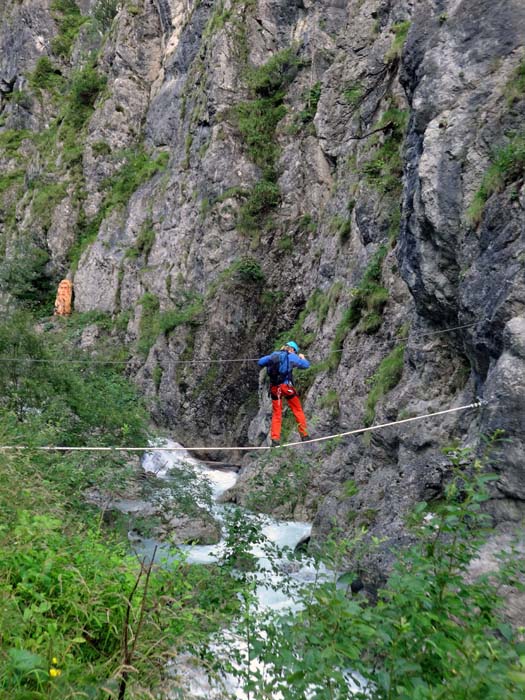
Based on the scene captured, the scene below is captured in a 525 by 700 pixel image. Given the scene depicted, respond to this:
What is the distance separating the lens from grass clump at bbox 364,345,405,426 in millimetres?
10289

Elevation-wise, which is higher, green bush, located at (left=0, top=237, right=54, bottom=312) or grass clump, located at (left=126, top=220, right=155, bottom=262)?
grass clump, located at (left=126, top=220, right=155, bottom=262)

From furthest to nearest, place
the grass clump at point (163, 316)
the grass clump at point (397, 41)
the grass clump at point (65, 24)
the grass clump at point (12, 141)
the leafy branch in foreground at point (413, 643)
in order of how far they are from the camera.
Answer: the grass clump at point (65, 24) < the grass clump at point (12, 141) < the grass clump at point (163, 316) < the grass clump at point (397, 41) < the leafy branch in foreground at point (413, 643)

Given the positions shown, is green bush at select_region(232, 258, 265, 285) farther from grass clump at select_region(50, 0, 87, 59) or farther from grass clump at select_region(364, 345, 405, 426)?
grass clump at select_region(50, 0, 87, 59)

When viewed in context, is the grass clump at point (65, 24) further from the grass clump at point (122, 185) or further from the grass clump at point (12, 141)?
the grass clump at point (122, 185)

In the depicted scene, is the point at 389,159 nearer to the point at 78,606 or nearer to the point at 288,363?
the point at 288,363

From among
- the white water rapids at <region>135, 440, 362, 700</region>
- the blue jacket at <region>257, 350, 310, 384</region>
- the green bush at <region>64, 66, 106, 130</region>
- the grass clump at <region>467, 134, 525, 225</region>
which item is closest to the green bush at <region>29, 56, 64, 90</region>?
the green bush at <region>64, 66, 106, 130</region>

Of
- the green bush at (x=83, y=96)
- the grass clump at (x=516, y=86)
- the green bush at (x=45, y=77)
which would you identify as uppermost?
the green bush at (x=45, y=77)

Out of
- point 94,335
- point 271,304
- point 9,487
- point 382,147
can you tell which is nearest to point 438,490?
point 9,487

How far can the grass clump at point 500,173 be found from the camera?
22.1 feet

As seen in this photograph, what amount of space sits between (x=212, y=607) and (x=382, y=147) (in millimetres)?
13592

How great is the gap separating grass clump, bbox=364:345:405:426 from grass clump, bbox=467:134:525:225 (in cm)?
364

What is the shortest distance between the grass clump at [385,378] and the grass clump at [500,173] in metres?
3.64

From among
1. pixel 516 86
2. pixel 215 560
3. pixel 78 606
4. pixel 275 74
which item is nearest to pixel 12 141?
pixel 275 74

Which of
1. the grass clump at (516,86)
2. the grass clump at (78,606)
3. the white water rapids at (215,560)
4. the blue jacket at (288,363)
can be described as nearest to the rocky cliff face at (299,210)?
the grass clump at (516,86)
